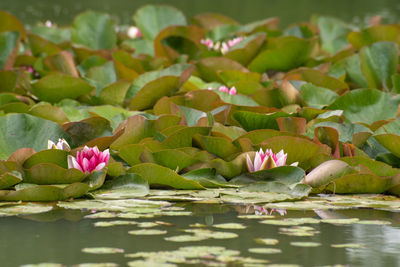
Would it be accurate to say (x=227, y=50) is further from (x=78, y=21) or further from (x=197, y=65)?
(x=78, y=21)

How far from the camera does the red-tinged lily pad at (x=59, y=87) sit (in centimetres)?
366

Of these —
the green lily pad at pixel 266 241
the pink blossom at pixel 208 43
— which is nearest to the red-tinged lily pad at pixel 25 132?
the green lily pad at pixel 266 241

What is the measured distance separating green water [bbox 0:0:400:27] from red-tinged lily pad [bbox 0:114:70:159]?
7.36 m

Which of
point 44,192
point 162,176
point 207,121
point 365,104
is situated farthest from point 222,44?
point 44,192

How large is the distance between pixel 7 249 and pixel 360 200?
3.95 feet

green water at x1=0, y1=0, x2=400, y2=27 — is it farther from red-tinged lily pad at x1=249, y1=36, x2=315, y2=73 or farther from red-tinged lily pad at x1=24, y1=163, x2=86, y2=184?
red-tinged lily pad at x1=24, y1=163, x2=86, y2=184

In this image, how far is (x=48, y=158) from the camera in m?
2.49

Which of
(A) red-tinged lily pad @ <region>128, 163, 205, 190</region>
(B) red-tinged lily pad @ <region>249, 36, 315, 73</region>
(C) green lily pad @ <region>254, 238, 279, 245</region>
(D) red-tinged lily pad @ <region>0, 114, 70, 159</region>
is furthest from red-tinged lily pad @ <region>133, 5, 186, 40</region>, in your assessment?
(C) green lily pad @ <region>254, 238, 279, 245</region>

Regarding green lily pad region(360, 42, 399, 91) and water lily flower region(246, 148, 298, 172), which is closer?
water lily flower region(246, 148, 298, 172)

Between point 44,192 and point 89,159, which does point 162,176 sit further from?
point 44,192

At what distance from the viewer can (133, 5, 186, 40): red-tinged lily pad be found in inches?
215

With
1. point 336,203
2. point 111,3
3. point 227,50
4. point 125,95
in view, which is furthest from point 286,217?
point 111,3

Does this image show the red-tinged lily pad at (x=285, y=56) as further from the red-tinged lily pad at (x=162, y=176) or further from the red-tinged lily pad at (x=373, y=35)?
the red-tinged lily pad at (x=162, y=176)

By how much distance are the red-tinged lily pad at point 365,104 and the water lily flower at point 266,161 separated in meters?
0.75
